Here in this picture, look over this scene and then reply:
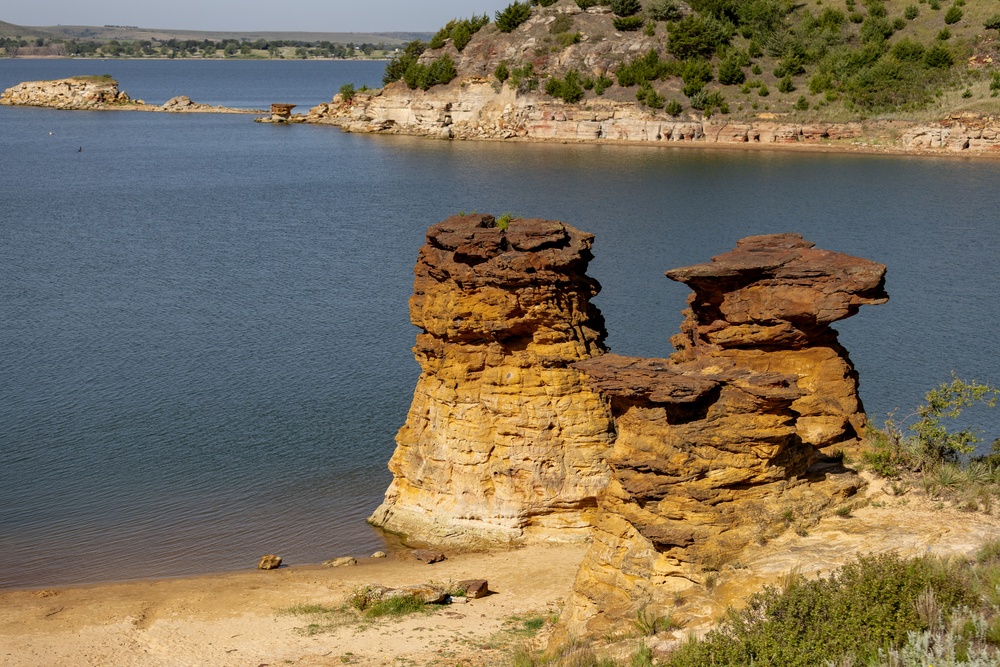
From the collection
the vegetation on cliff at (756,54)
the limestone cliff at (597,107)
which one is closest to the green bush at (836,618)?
the limestone cliff at (597,107)

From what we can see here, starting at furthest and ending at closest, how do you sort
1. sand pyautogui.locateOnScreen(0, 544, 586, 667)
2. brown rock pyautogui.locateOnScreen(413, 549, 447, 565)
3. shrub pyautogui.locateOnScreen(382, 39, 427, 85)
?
1. shrub pyautogui.locateOnScreen(382, 39, 427, 85)
2. brown rock pyautogui.locateOnScreen(413, 549, 447, 565)
3. sand pyautogui.locateOnScreen(0, 544, 586, 667)

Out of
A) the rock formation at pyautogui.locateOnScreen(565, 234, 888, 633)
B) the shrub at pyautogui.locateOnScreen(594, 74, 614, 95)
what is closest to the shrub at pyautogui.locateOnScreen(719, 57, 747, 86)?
the shrub at pyautogui.locateOnScreen(594, 74, 614, 95)

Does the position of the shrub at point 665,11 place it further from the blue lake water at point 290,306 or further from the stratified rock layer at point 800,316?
the stratified rock layer at point 800,316

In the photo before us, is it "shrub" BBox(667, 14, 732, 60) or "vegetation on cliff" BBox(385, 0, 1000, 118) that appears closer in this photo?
"vegetation on cliff" BBox(385, 0, 1000, 118)

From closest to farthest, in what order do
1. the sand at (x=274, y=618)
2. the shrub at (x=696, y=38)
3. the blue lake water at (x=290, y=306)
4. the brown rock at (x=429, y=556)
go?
the sand at (x=274, y=618) → the brown rock at (x=429, y=556) → the blue lake water at (x=290, y=306) → the shrub at (x=696, y=38)

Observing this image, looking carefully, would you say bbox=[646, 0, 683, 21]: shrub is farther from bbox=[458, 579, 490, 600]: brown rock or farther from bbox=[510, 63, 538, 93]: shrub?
bbox=[458, 579, 490, 600]: brown rock

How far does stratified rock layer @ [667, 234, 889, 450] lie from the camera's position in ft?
62.2

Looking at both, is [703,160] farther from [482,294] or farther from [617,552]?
[617,552]

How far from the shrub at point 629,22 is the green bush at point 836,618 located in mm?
94234

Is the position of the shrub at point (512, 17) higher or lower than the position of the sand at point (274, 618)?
higher

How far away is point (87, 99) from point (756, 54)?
96.1 metres

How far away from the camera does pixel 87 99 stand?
15538 centimetres

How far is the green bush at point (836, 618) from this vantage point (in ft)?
41.0

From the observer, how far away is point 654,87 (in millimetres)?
98375
